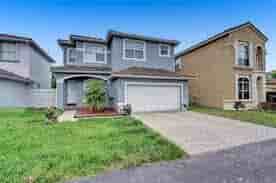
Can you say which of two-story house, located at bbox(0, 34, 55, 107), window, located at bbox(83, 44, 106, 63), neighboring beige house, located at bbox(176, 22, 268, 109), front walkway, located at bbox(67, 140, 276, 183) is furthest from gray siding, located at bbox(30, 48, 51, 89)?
neighboring beige house, located at bbox(176, 22, 268, 109)

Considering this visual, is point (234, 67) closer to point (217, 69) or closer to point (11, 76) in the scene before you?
point (217, 69)

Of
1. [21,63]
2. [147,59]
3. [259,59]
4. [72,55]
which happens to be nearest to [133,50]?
[147,59]

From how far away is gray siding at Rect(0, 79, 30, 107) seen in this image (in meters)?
11.6

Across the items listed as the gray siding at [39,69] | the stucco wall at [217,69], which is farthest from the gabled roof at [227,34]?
the gray siding at [39,69]

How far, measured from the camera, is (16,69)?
12.9m

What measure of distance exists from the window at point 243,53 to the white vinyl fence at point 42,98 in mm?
16823

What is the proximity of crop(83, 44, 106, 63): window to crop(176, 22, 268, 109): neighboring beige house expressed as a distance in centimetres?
989

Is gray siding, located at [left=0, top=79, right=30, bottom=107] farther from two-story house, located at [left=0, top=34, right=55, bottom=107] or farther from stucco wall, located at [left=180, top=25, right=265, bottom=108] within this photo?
stucco wall, located at [left=180, top=25, right=265, bottom=108]

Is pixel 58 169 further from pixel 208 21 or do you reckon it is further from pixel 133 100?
pixel 208 21

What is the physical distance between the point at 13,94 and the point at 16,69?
7.51 feet

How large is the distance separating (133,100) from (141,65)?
3.79 meters

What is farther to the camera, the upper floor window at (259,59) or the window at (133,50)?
the upper floor window at (259,59)

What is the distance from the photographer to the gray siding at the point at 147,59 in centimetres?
1269

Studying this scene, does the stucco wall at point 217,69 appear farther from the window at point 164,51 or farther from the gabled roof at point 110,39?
the window at point 164,51
